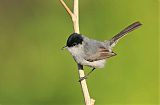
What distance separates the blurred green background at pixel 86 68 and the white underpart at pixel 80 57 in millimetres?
325

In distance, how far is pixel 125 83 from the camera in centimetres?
396

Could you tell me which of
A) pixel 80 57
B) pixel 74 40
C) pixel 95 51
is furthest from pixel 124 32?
pixel 74 40

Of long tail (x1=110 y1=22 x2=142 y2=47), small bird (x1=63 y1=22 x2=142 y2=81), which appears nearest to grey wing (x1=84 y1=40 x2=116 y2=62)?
small bird (x1=63 y1=22 x2=142 y2=81)

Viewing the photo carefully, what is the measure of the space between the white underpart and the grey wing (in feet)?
0.10

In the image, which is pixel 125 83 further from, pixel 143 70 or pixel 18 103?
pixel 18 103

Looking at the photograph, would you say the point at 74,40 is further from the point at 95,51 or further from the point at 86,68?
the point at 86,68

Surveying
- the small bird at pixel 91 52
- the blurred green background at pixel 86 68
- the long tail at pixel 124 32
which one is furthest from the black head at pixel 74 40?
the blurred green background at pixel 86 68

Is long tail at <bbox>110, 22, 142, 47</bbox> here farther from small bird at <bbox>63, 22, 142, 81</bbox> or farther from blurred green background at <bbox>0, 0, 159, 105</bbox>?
blurred green background at <bbox>0, 0, 159, 105</bbox>

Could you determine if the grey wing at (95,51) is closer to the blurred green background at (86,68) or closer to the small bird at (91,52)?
the small bird at (91,52)

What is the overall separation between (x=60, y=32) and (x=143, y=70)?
0.96 metres

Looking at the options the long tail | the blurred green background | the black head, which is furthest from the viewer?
the blurred green background

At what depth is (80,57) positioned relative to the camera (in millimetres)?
3637

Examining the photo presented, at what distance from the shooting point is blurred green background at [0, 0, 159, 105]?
396 centimetres

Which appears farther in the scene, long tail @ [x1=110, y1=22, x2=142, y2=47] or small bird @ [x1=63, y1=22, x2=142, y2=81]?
long tail @ [x1=110, y1=22, x2=142, y2=47]
